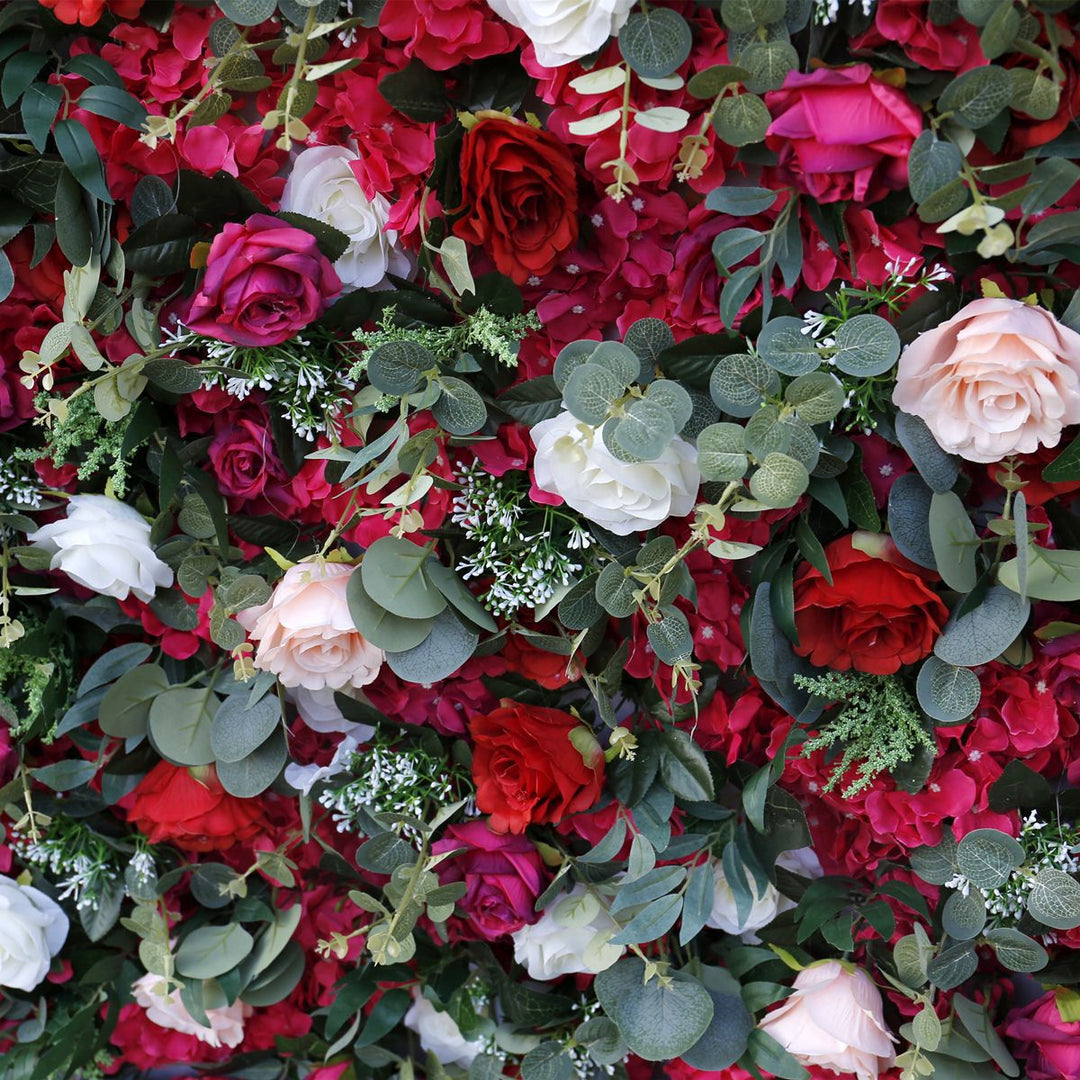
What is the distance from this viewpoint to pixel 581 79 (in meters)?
0.78

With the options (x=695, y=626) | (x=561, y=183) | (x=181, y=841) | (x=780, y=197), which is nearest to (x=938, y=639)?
(x=695, y=626)

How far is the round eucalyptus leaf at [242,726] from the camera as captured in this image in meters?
1.00

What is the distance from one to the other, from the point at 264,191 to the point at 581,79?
1.09ft

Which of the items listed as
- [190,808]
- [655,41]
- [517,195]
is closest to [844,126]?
[655,41]

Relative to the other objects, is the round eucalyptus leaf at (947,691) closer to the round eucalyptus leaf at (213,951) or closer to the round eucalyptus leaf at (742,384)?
the round eucalyptus leaf at (742,384)

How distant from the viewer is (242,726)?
1008 millimetres

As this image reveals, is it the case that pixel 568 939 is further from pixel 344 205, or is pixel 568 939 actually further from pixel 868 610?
pixel 344 205

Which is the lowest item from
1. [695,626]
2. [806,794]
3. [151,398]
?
[806,794]

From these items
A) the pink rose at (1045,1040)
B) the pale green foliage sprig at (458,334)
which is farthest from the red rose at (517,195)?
the pink rose at (1045,1040)

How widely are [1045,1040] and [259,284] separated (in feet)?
3.27

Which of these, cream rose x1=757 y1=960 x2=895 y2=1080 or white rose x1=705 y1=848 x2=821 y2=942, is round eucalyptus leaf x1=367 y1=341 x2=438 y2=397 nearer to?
white rose x1=705 y1=848 x2=821 y2=942

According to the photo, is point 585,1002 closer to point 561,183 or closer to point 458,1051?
point 458,1051

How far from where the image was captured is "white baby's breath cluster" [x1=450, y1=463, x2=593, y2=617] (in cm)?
91

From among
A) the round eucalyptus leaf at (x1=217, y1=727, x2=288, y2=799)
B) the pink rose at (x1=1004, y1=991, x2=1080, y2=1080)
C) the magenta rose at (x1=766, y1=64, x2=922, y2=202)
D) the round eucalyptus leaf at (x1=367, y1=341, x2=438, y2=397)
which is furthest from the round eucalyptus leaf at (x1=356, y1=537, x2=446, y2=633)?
the pink rose at (x1=1004, y1=991, x2=1080, y2=1080)
